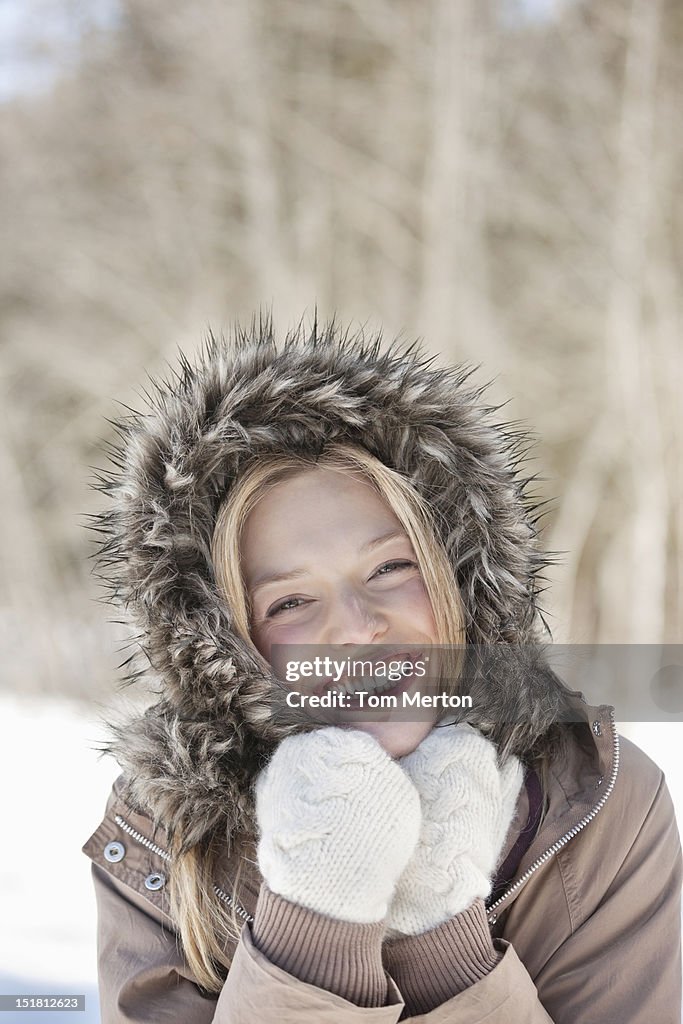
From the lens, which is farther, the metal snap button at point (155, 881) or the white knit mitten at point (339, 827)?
the metal snap button at point (155, 881)

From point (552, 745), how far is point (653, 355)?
2305 millimetres

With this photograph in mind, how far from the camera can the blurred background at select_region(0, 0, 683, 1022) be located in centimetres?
291

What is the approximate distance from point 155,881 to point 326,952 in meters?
0.24

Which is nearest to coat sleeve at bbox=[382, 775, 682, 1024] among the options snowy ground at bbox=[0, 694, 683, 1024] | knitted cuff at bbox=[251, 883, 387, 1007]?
knitted cuff at bbox=[251, 883, 387, 1007]

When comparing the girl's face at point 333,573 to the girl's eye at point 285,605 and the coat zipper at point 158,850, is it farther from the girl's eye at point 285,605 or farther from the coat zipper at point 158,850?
the coat zipper at point 158,850

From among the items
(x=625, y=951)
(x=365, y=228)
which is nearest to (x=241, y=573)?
(x=625, y=951)

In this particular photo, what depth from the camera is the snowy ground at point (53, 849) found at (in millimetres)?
1348

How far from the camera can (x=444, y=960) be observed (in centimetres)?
74

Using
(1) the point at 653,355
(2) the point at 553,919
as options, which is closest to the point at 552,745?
(2) the point at 553,919

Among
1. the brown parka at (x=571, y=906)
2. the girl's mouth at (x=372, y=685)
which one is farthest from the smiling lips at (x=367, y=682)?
the brown parka at (x=571, y=906)

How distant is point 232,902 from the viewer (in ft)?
2.77

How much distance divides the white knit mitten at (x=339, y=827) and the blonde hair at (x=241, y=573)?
11 centimetres

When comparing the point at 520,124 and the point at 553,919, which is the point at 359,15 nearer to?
the point at 520,124

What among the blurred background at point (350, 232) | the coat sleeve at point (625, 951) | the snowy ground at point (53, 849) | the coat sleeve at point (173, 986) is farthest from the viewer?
the blurred background at point (350, 232)
